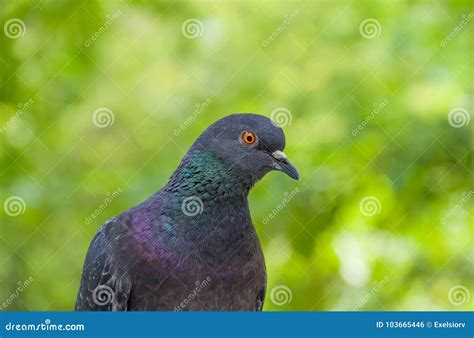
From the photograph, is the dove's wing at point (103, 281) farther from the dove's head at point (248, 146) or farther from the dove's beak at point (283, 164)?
the dove's beak at point (283, 164)

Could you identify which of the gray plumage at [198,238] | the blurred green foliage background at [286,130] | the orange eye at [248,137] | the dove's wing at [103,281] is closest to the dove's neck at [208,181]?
the gray plumage at [198,238]

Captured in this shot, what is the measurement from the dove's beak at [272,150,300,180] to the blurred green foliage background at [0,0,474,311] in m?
1.07

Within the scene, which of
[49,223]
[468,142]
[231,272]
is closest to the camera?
[231,272]

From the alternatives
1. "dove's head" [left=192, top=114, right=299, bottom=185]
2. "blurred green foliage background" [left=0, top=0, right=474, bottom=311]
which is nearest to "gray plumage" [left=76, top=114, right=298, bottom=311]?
"dove's head" [left=192, top=114, right=299, bottom=185]

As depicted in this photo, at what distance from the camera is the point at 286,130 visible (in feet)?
19.3

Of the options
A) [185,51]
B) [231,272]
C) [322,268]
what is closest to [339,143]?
[322,268]

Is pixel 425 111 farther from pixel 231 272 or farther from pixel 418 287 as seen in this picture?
pixel 231 272

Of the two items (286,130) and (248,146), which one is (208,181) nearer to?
(248,146)

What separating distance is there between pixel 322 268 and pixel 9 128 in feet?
9.18

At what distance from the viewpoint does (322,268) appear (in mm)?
6121

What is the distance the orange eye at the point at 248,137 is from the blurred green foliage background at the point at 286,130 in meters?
1.15

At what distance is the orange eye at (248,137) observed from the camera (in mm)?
4582

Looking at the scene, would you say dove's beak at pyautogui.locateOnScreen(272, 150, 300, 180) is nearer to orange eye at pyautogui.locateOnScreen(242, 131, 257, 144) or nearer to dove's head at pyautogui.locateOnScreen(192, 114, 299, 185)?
dove's head at pyautogui.locateOnScreen(192, 114, 299, 185)

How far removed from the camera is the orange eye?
4582 millimetres
